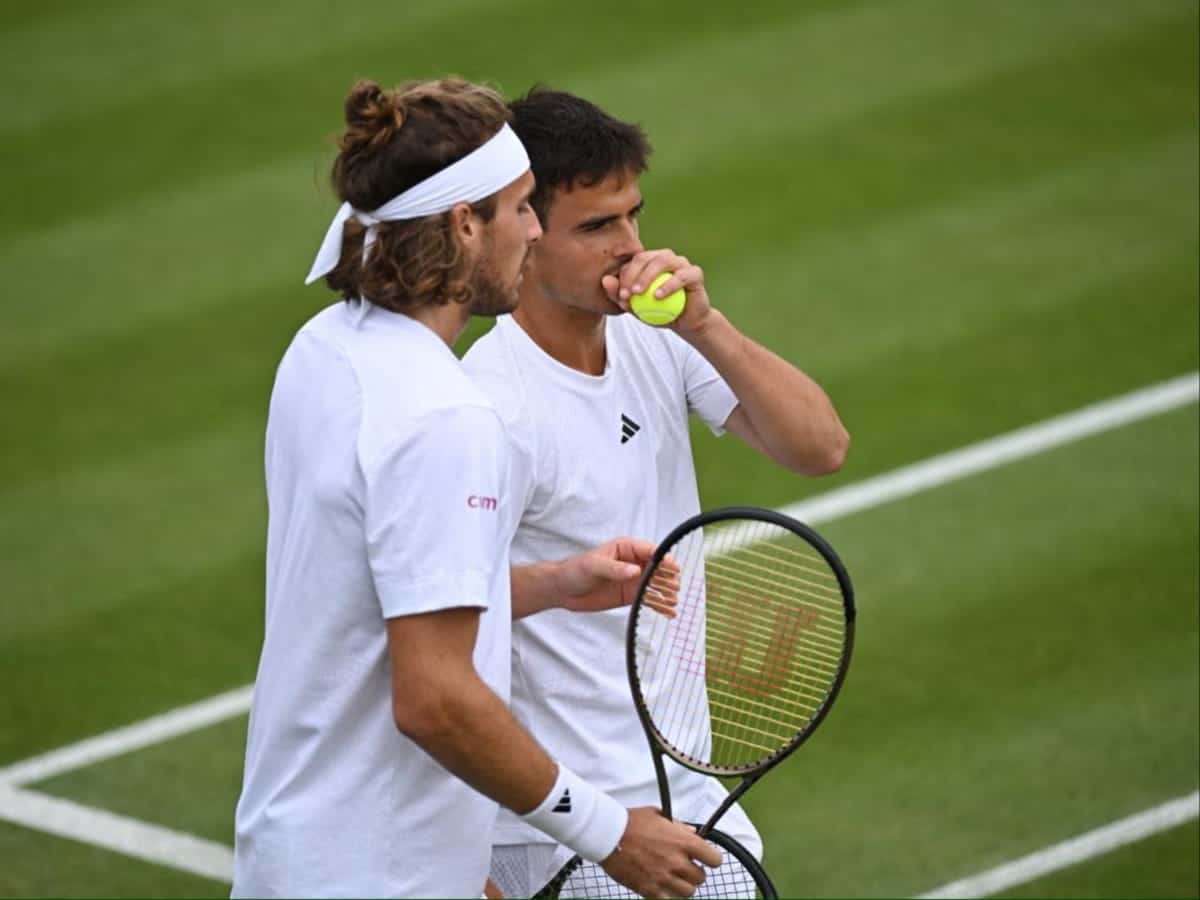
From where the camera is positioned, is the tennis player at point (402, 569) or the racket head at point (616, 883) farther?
the racket head at point (616, 883)

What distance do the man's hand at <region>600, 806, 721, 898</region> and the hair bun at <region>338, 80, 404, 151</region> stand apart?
1560mm

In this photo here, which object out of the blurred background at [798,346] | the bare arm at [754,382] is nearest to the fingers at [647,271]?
the bare arm at [754,382]

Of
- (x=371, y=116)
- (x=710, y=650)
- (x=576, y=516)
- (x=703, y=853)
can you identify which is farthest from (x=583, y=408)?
(x=710, y=650)

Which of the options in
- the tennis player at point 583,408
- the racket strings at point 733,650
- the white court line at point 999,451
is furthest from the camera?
the white court line at point 999,451

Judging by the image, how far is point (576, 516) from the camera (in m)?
5.22

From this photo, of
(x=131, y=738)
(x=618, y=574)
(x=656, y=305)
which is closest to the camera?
(x=618, y=574)

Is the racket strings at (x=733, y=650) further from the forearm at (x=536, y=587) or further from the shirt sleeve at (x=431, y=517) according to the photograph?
the shirt sleeve at (x=431, y=517)

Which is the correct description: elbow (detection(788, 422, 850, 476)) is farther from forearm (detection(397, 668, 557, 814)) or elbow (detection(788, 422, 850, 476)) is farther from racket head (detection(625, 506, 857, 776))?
forearm (detection(397, 668, 557, 814))

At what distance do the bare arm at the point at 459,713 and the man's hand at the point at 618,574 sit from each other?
0.76 meters

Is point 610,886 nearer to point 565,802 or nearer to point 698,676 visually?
point 698,676

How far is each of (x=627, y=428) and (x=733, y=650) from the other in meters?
1.72

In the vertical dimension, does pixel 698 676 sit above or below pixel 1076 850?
above

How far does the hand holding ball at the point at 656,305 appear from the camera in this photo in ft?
16.8

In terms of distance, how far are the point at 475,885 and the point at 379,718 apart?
0.43m
